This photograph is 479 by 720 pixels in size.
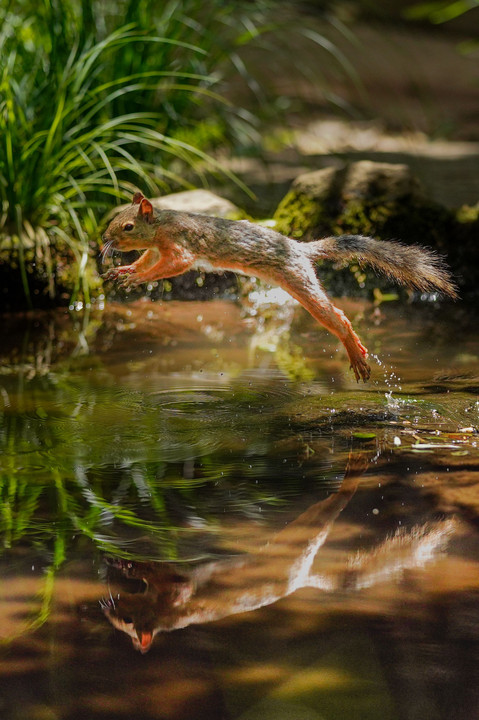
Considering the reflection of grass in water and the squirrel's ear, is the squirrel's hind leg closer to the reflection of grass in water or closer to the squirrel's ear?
the reflection of grass in water

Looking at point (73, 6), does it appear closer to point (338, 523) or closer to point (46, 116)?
point (46, 116)

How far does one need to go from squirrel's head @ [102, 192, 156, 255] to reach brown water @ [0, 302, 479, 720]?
0.68 meters

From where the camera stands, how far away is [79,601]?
240 cm

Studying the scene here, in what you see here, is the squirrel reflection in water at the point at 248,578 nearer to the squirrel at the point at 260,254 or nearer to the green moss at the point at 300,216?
the squirrel at the point at 260,254

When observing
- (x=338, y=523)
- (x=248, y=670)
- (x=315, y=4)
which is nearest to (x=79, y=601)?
(x=248, y=670)

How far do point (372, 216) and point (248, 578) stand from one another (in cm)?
447

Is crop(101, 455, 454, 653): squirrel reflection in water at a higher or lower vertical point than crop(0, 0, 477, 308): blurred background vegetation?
lower

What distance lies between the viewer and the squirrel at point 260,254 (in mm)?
4004

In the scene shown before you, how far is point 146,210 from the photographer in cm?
399

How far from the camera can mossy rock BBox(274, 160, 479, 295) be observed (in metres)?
6.41

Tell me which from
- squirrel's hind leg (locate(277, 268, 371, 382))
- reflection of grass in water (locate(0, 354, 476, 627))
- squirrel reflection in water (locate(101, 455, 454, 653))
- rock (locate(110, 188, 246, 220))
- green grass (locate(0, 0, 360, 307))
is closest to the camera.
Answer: squirrel reflection in water (locate(101, 455, 454, 653))

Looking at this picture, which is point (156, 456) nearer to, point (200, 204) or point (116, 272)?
point (116, 272)

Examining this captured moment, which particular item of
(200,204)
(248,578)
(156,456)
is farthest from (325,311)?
(200,204)

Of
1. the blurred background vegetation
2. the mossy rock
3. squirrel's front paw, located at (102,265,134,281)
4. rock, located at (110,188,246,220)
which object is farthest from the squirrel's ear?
the mossy rock
